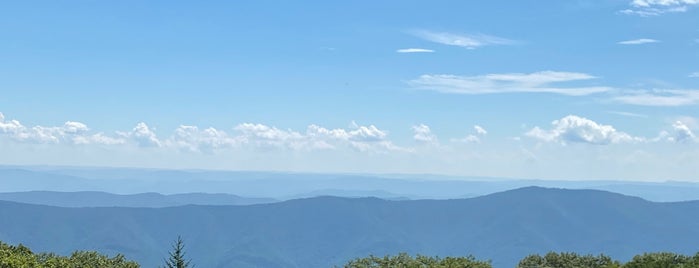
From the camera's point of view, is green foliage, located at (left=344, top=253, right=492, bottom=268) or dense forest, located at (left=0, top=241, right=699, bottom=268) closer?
dense forest, located at (left=0, top=241, right=699, bottom=268)

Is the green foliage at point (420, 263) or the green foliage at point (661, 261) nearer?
the green foliage at point (420, 263)

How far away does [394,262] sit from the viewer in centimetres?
10388

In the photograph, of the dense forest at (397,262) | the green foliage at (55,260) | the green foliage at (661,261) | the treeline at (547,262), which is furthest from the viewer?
the treeline at (547,262)

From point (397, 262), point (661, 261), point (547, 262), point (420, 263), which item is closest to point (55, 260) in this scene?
point (397, 262)

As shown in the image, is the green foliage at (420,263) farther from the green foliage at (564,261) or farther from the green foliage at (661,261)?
the green foliage at (661,261)

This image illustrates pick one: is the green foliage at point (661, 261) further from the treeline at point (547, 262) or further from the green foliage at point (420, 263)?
the green foliage at point (420, 263)

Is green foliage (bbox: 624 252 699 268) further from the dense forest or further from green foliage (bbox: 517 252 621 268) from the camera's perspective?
green foliage (bbox: 517 252 621 268)

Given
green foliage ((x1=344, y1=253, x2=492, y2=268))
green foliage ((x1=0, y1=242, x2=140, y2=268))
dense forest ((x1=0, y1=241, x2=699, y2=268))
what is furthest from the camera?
green foliage ((x1=344, y1=253, x2=492, y2=268))

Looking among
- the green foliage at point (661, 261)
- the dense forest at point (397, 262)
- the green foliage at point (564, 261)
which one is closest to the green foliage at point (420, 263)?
the dense forest at point (397, 262)

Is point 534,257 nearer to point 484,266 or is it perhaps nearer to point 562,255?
point 562,255

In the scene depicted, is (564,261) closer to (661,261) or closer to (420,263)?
(661,261)

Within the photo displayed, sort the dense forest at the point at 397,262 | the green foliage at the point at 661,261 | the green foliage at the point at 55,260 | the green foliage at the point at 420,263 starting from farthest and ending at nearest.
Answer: the green foliage at the point at 661,261, the green foliage at the point at 420,263, the dense forest at the point at 397,262, the green foliage at the point at 55,260

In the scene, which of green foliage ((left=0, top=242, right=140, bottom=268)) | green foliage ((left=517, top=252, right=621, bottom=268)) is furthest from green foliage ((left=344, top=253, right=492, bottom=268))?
green foliage ((left=0, top=242, right=140, bottom=268))

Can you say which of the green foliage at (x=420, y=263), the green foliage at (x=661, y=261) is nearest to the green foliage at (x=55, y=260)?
→ the green foliage at (x=420, y=263)
